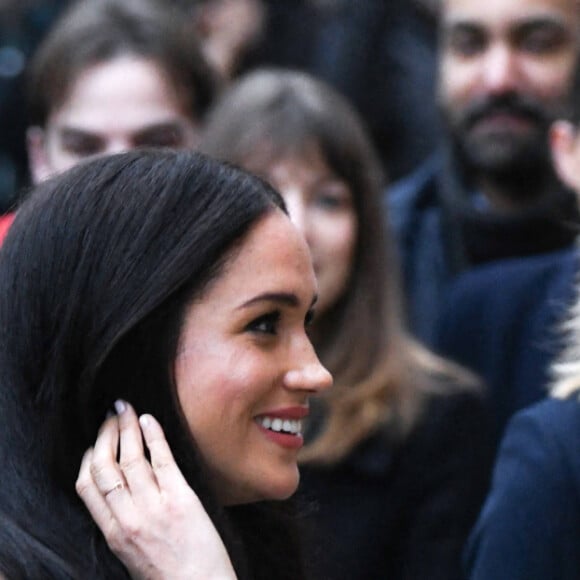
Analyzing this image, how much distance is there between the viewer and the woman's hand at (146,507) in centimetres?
250

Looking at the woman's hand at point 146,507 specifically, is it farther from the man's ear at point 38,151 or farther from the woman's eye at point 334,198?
the man's ear at point 38,151

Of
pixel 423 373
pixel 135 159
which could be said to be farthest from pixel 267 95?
pixel 135 159

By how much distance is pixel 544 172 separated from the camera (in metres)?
4.89

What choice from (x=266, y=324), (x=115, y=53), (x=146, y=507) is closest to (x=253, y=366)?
(x=266, y=324)

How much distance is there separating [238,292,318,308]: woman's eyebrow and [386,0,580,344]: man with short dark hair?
2057 millimetres

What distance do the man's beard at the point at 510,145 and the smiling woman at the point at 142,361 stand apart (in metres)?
2.33

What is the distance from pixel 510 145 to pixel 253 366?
2535mm

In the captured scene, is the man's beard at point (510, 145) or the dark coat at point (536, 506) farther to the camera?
the man's beard at point (510, 145)

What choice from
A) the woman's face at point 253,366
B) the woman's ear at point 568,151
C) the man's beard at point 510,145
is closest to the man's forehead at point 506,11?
the man's beard at point 510,145

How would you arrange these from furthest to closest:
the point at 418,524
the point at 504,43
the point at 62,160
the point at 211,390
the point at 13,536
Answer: the point at 504,43 < the point at 62,160 < the point at 418,524 < the point at 211,390 < the point at 13,536

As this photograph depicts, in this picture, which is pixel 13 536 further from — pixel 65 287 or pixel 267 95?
pixel 267 95

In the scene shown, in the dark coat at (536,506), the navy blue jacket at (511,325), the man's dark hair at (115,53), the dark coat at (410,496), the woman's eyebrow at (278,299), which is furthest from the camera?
the man's dark hair at (115,53)

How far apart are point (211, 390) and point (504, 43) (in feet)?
8.57

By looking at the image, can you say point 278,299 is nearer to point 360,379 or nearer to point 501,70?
point 360,379
